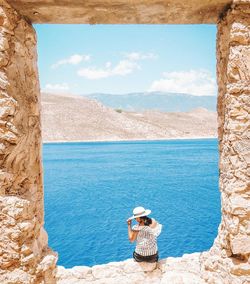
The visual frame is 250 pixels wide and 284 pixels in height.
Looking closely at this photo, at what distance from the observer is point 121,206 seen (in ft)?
60.8

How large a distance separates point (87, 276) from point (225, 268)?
226 cm

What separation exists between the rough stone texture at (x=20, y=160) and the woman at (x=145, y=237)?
6.25 ft

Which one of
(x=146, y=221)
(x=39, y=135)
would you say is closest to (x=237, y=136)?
(x=39, y=135)

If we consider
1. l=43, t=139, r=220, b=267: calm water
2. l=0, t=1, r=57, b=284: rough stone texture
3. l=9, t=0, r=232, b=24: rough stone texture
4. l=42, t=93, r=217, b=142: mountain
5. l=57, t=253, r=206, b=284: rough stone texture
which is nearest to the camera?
l=0, t=1, r=57, b=284: rough stone texture

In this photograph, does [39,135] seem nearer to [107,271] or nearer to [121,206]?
[107,271]

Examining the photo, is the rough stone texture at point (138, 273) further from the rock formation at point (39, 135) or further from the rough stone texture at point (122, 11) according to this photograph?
the rough stone texture at point (122, 11)

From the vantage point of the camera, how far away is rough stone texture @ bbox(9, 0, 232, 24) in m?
3.24

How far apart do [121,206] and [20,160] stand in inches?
618

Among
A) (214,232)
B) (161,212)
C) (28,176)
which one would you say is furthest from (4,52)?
(161,212)

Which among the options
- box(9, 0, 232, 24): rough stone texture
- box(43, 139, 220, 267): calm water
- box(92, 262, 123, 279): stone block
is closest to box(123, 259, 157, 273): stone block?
box(92, 262, 123, 279): stone block

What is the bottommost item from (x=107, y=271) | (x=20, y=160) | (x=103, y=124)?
(x=107, y=271)

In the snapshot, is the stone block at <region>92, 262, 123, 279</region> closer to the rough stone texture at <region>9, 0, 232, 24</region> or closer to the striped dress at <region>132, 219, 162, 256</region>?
the striped dress at <region>132, 219, 162, 256</region>

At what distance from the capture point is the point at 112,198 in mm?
20422

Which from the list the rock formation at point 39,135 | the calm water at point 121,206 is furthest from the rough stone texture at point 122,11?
the calm water at point 121,206
